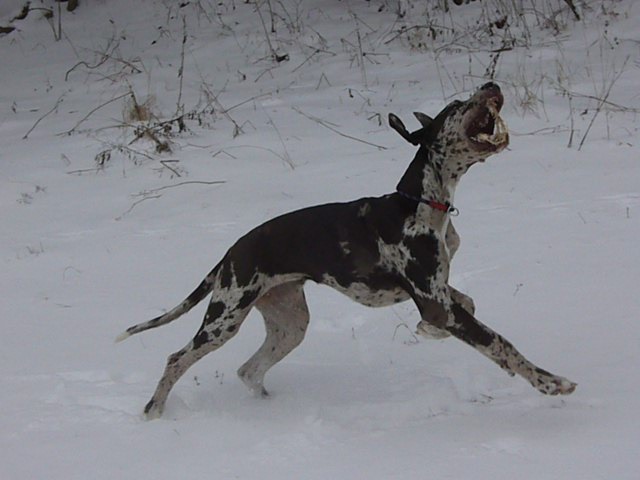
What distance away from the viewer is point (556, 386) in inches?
166

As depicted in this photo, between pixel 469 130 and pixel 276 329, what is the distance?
140 centimetres

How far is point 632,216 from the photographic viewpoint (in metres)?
6.57

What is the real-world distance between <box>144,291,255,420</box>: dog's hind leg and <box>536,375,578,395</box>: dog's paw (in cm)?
133

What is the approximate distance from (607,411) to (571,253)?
2113mm

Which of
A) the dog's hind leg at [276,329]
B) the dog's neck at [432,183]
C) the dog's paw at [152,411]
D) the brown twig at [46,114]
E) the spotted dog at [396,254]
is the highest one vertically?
the dog's neck at [432,183]

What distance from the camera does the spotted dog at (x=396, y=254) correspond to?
428 centimetres

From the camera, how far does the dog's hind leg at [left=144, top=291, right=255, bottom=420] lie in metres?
4.68

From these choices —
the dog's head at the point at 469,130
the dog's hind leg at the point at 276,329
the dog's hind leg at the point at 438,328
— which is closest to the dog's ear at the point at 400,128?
the dog's head at the point at 469,130

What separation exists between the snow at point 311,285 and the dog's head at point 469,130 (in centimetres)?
109

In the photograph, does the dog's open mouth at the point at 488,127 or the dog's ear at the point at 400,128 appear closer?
the dog's open mouth at the point at 488,127

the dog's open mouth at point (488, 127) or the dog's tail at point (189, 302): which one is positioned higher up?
the dog's open mouth at point (488, 127)

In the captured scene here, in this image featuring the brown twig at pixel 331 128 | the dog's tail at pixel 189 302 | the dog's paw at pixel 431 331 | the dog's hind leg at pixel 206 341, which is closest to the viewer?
the dog's paw at pixel 431 331

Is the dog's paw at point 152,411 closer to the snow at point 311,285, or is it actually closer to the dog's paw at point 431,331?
the snow at point 311,285

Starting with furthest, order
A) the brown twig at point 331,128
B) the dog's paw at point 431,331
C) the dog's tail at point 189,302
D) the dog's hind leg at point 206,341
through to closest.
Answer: the brown twig at point 331,128 < the dog's tail at point 189,302 < the dog's hind leg at point 206,341 < the dog's paw at point 431,331
